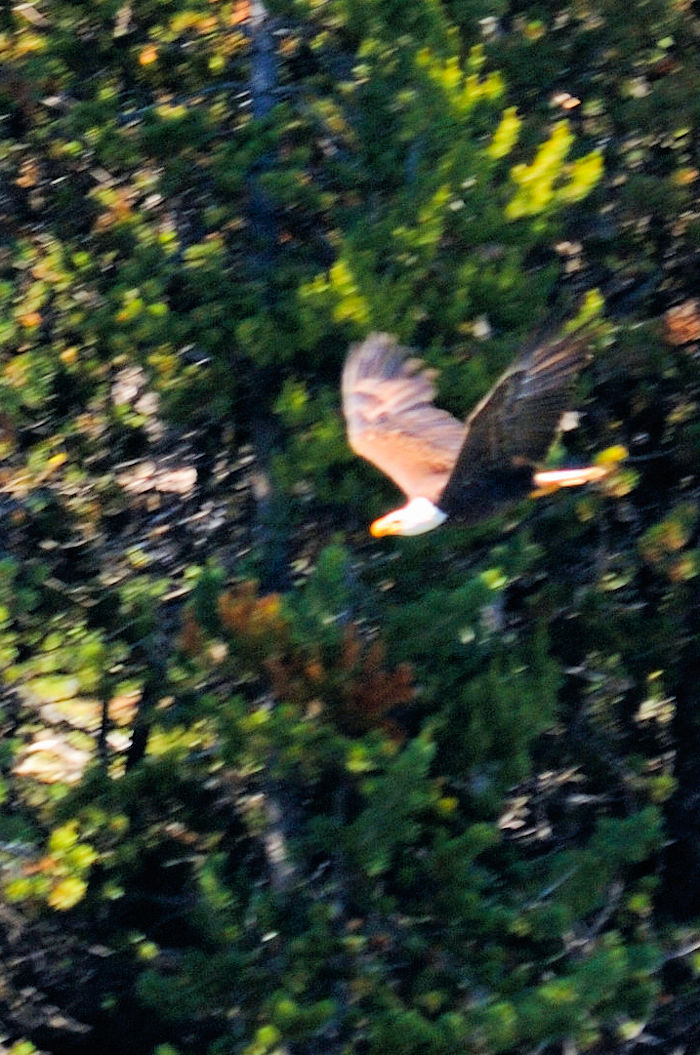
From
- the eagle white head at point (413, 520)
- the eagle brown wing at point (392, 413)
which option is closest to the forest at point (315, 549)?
the eagle brown wing at point (392, 413)

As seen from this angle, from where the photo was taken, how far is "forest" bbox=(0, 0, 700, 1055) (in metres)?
6.34

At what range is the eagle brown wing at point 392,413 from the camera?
20.8 ft

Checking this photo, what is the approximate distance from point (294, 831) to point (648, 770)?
2174 millimetres

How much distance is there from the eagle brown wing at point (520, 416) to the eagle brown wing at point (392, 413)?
13 cm

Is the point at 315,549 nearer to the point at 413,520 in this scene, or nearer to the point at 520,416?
→ the point at 413,520

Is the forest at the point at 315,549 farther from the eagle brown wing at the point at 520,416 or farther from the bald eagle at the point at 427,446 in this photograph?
the eagle brown wing at the point at 520,416

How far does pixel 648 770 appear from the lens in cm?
816

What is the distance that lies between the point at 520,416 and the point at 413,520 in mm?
628

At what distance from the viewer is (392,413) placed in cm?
635

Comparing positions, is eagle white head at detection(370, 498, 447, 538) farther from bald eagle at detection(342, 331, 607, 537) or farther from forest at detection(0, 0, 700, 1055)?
forest at detection(0, 0, 700, 1055)

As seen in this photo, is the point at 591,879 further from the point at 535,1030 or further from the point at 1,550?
the point at 1,550

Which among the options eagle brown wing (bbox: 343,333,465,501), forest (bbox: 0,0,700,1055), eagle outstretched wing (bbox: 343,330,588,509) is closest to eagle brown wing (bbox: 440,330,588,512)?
eagle outstretched wing (bbox: 343,330,588,509)

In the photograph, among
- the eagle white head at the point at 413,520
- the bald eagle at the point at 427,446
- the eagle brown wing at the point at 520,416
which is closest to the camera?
the eagle brown wing at the point at 520,416

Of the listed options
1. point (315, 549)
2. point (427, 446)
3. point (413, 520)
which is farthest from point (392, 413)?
point (315, 549)
